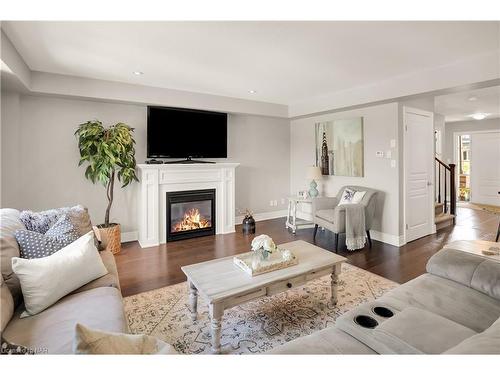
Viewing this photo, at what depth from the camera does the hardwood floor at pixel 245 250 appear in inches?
118

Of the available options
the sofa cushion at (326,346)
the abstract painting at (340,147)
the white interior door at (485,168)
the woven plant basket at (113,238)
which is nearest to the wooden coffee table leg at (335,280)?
the sofa cushion at (326,346)

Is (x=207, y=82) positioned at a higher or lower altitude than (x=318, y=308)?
higher

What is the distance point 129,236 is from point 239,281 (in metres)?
3.08

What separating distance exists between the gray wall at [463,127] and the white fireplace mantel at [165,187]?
624cm

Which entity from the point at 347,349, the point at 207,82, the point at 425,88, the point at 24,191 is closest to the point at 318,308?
the point at 347,349

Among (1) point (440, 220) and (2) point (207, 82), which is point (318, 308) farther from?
(1) point (440, 220)

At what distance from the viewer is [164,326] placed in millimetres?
2102

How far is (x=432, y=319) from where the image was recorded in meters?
1.23

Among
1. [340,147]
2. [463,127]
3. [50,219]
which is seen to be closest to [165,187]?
[50,219]

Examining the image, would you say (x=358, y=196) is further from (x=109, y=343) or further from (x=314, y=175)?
(x=109, y=343)

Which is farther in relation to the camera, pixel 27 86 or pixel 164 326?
pixel 27 86

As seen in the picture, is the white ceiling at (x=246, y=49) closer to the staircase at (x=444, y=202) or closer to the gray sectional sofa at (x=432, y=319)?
the gray sectional sofa at (x=432, y=319)

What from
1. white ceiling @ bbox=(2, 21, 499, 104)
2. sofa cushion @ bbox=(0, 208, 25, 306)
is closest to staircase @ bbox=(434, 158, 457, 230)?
white ceiling @ bbox=(2, 21, 499, 104)

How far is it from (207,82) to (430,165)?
385 centimetres
